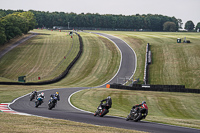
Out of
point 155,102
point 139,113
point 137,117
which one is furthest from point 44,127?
point 155,102

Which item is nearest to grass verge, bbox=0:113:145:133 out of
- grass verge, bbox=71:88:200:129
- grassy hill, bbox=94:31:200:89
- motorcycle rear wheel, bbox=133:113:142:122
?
motorcycle rear wheel, bbox=133:113:142:122

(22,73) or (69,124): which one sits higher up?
(69,124)

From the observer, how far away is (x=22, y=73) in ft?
227

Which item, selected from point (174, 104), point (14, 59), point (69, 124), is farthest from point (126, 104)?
point (14, 59)

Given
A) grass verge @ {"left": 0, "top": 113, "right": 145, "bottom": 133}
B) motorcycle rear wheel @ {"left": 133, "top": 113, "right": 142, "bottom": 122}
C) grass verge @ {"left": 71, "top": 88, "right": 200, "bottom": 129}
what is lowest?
grass verge @ {"left": 71, "top": 88, "right": 200, "bottom": 129}

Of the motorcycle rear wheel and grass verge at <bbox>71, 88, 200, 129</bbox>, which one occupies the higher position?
the motorcycle rear wheel

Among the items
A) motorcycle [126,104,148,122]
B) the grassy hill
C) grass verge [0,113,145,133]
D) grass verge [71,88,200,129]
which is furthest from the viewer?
the grassy hill

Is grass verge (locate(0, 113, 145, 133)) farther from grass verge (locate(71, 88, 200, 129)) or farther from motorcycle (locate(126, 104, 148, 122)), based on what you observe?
grass verge (locate(71, 88, 200, 129))

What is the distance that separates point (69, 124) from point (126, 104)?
59.9ft

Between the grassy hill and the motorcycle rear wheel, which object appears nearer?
the motorcycle rear wheel

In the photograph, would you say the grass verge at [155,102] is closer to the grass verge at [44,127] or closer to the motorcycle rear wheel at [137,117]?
the motorcycle rear wheel at [137,117]

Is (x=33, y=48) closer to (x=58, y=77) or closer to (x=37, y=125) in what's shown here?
(x=58, y=77)

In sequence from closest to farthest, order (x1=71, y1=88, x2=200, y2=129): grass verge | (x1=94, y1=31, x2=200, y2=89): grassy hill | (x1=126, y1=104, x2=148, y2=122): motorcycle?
1. (x1=126, y1=104, x2=148, y2=122): motorcycle
2. (x1=71, y1=88, x2=200, y2=129): grass verge
3. (x1=94, y1=31, x2=200, y2=89): grassy hill

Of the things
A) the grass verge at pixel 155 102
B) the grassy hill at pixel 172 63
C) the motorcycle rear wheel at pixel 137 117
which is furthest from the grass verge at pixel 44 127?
the grassy hill at pixel 172 63
